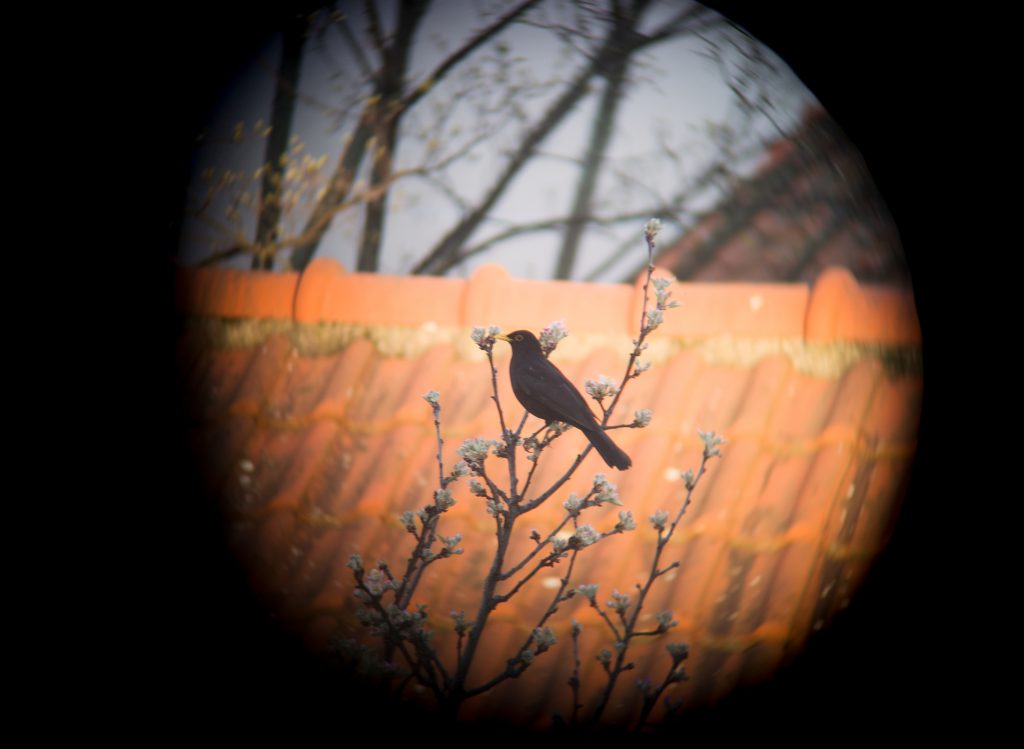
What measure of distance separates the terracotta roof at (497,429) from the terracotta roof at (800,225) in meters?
0.03

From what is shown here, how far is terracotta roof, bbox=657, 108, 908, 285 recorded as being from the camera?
125cm

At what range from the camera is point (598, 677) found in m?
1.31

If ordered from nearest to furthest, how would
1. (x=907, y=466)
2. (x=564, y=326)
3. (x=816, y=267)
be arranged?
(x=564, y=326) → (x=816, y=267) → (x=907, y=466)

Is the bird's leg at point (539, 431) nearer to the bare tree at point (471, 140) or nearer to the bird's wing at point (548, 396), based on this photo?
the bird's wing at point (548, 396)

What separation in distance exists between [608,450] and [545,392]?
0.38 feet

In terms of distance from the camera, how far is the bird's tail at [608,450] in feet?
3.96

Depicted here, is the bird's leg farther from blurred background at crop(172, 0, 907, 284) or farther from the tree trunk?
the tree trunk

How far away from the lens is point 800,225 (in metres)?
1.32

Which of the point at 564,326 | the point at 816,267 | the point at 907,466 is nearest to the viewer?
the point at 564,326

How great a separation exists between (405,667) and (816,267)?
32.1 inches

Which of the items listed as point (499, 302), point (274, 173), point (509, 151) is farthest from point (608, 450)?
point (274, 173)

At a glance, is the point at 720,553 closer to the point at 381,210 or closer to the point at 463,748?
the point at 463,748

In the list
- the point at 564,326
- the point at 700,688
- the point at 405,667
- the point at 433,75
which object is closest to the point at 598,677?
the point at 700,688

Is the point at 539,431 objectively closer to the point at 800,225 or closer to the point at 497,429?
the point at 497,429
